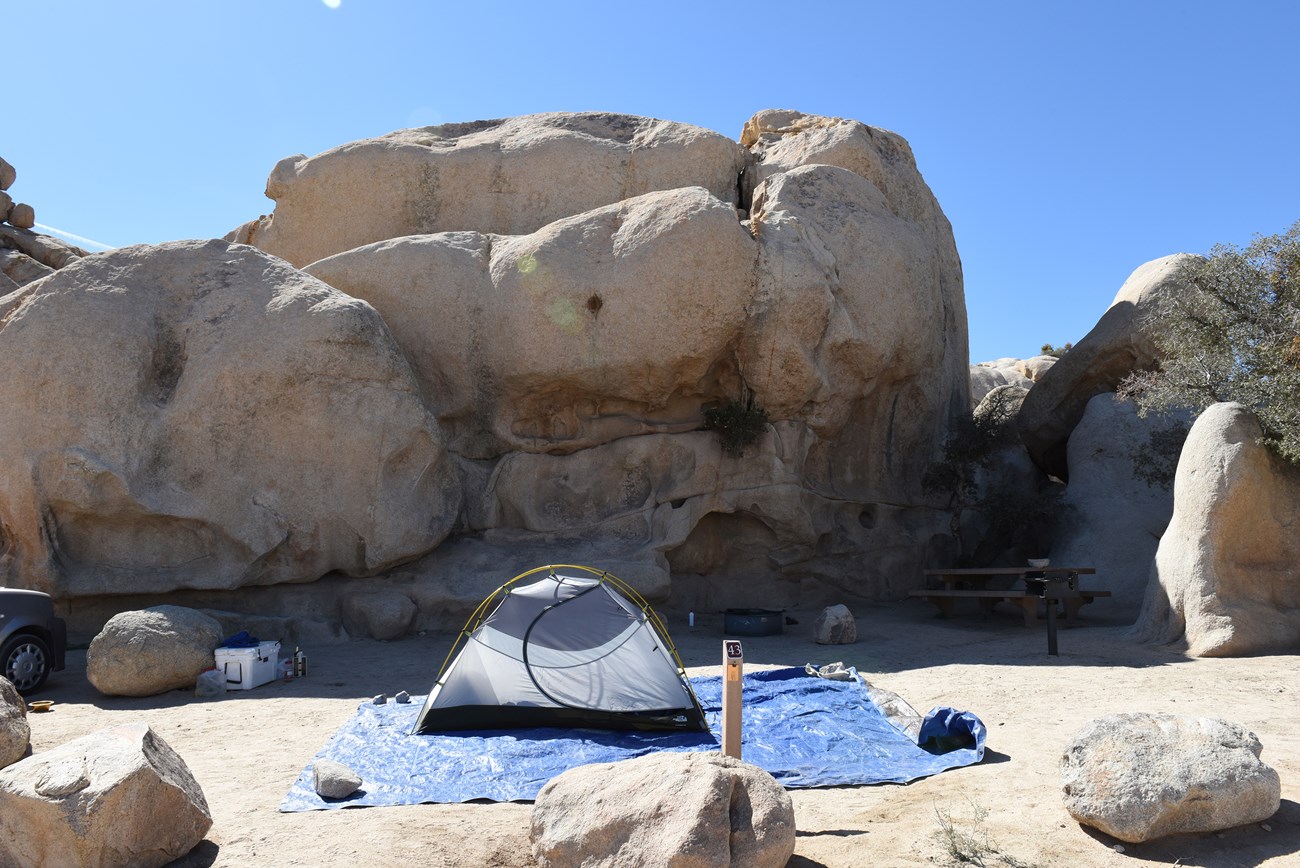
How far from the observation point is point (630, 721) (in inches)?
306

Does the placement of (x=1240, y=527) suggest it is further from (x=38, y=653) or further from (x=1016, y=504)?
(x=38, y=653)

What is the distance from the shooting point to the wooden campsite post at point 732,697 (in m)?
5.86

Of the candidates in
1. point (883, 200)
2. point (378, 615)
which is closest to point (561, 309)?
point (378, 615)

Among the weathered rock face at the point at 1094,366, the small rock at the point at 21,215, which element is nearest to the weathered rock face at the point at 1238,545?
the weathered rock face at the point at 1094,366

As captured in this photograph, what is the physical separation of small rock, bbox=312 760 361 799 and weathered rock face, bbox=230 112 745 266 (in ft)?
42.2

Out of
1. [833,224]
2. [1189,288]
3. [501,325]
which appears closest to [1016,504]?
[1189,288]

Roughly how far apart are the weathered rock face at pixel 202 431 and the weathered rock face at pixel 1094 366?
39.5ft

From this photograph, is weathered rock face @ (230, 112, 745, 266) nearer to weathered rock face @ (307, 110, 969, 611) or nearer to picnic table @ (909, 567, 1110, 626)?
weathered rock face @ (307, 110, 969, 611)

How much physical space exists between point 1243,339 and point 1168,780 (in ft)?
29.1

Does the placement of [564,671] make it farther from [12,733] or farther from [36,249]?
[36,249]

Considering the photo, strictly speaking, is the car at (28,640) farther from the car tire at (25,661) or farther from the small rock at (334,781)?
the small rock at (334,781)

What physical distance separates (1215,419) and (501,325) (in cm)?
956

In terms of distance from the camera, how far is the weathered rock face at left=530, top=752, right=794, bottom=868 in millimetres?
4289

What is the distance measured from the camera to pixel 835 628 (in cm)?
1227
